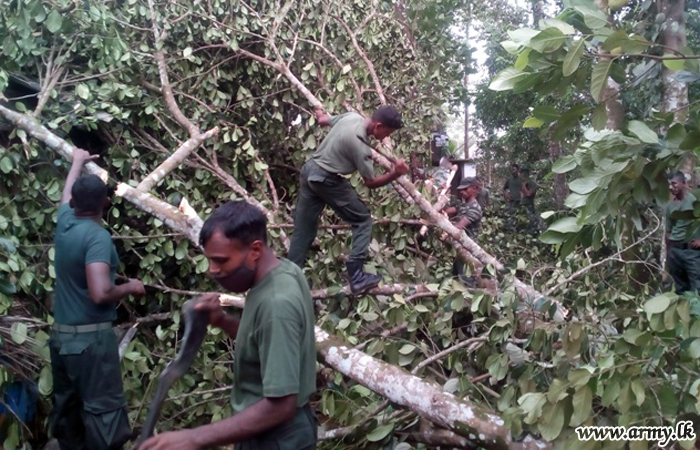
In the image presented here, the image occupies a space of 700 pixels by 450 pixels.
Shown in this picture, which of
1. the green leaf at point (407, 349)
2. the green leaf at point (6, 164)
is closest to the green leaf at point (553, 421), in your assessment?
the green leaf at point (407, 349)

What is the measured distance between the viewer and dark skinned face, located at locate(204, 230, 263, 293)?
1.90 meters

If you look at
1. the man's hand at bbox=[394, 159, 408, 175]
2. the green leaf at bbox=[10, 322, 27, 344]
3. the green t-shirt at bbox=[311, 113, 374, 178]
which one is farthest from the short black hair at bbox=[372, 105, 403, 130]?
the green leaf at bbox=[10, 322, 27, 344]

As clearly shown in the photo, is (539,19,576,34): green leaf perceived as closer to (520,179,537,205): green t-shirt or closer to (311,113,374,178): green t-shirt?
(311,113,374,178): green t-shirt

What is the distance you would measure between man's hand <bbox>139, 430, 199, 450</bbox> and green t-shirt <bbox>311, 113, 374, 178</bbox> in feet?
9.12

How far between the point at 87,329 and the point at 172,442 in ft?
5.79

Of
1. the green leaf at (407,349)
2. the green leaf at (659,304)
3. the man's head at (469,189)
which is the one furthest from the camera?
the man's head at (469,189)

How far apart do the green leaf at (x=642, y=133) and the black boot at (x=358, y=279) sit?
2.40 m

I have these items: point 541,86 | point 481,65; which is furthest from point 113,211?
point 481,65

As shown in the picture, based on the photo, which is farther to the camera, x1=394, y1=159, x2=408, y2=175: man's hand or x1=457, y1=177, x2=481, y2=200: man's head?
x1=457, y1=177, x2=481, y2=200: man's head

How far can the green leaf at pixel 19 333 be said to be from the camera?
11.3 ft

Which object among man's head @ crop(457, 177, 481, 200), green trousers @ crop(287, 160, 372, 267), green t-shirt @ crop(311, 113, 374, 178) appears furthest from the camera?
man's head @ crop(457, 177, 481, 200)

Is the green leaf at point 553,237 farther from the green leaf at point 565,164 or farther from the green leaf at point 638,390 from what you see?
the green leaf at point 638,390

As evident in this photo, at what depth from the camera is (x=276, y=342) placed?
174 centimetres

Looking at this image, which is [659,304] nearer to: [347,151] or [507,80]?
[507,80]
